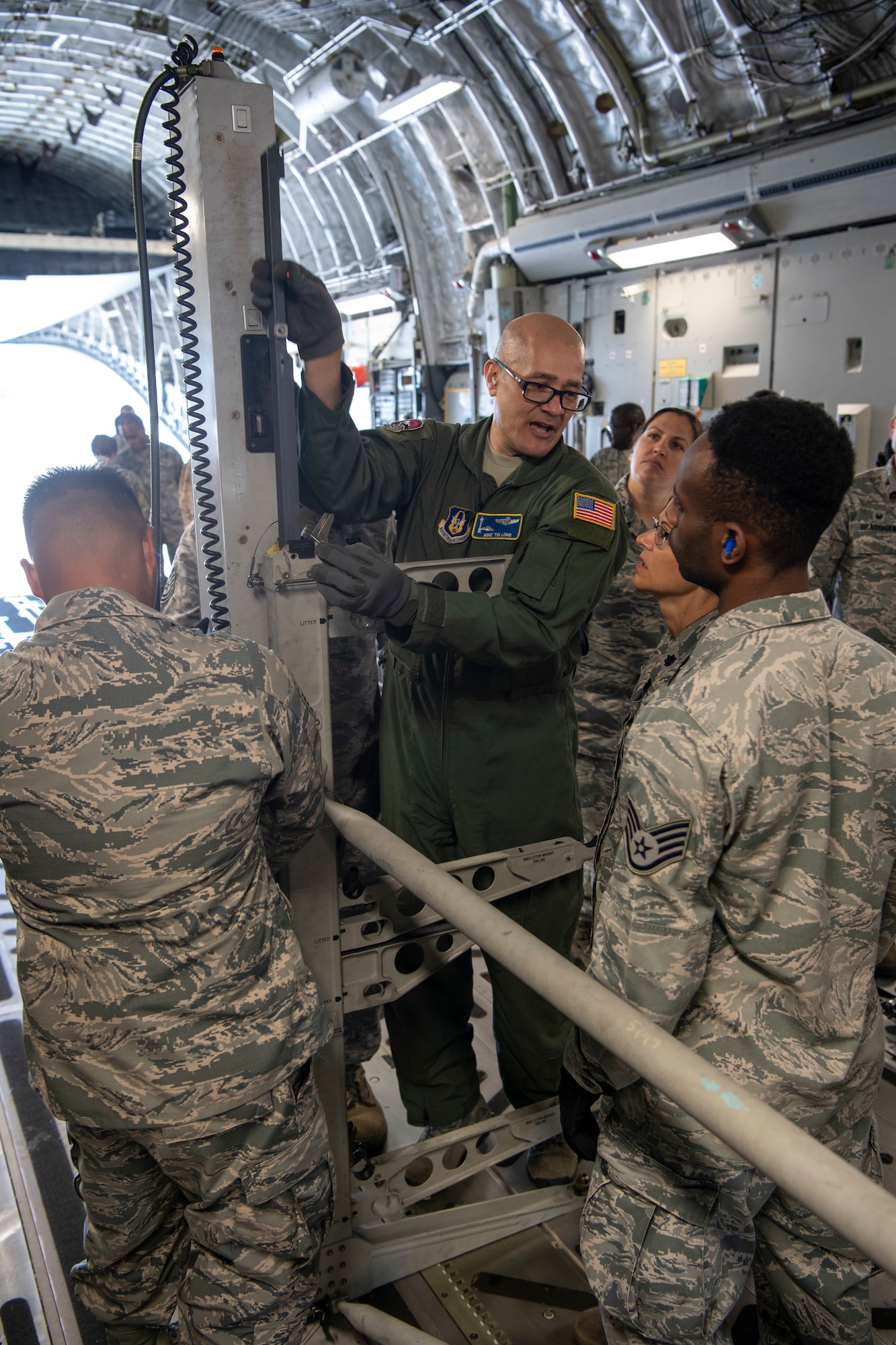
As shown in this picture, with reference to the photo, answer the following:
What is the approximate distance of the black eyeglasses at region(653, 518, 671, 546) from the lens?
1550mm

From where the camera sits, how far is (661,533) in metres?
1.64

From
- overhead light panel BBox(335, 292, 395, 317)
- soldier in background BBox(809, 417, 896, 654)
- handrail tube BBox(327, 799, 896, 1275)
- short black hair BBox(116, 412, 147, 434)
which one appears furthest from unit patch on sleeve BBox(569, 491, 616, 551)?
overhead light panel BBox(335, 292, 395, 317)

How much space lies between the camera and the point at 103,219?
36.8ft

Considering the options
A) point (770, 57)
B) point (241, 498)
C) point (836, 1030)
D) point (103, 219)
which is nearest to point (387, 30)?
point (770, 57)

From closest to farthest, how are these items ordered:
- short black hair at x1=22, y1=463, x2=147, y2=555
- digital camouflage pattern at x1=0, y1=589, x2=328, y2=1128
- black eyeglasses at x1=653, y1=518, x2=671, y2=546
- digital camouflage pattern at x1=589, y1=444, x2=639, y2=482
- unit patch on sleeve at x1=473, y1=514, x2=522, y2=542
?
digital camouflage pattern at x1=0, y1=589, x2=328, y2=1128 < short black hair at x1=22, y1=463, x2=147, y2=555 < black eyeglasses at x1=653, y1=518, x2=671, y2=546 < unit patch on sleeve at x1=473, y1=514, x2=522, y2=542 < digital camouflage pattern at x1=589, y1=444, x2=639, y2=482

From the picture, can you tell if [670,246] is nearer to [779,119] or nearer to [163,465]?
[779,119]

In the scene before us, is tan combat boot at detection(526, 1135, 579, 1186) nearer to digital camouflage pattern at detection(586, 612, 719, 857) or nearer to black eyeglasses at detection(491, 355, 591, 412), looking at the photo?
digital camouflage pattern at detection(586, 612, 719, 857)

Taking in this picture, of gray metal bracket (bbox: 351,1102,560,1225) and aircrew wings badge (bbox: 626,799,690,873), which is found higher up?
aircrew wings badge (bbox: 626,799,690,873)

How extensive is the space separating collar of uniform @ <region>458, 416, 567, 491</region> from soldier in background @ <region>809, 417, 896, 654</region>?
168cm

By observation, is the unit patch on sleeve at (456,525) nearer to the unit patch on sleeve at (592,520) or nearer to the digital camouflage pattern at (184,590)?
the unit patch on sleeve at (592,520)

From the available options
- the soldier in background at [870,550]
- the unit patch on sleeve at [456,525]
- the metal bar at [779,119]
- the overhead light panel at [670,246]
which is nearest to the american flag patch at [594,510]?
the unit patch on sleeve at [456,525]

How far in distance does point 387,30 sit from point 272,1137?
24.8 ft

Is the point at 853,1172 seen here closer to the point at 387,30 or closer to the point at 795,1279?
the point at 795,1279

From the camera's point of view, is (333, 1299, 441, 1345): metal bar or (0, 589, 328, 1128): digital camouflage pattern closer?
(0, 589, 328, 1128): digital camouflage pattern
